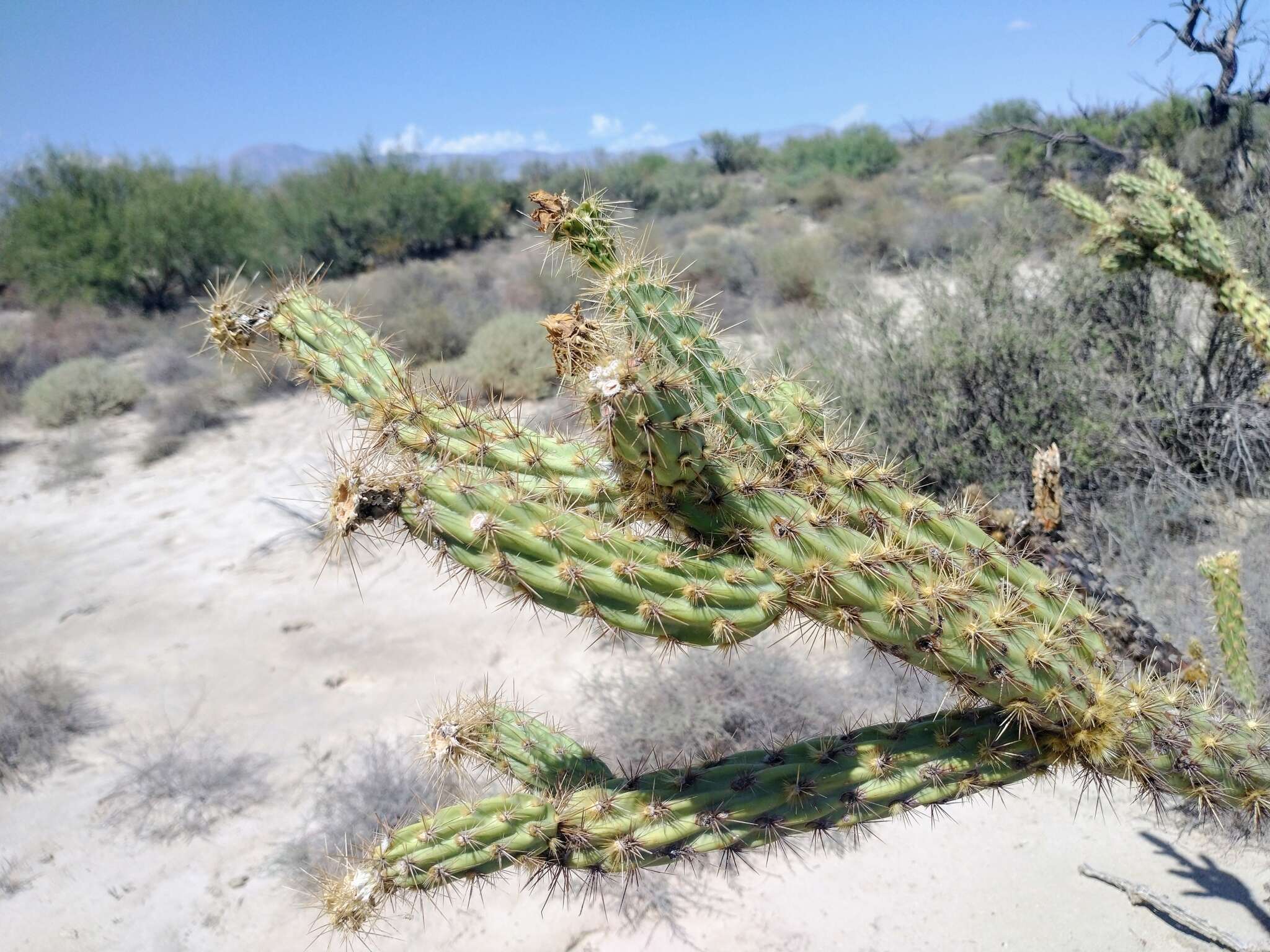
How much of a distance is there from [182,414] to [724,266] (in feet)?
28.4

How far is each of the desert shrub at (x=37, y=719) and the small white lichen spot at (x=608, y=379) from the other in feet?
16.3

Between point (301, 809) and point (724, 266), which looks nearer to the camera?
point (301, 809)

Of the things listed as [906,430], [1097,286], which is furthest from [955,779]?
[1097,286]

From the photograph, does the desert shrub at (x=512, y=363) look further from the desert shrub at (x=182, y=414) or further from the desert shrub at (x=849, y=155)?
the desert shrub at (x=849, y=155)

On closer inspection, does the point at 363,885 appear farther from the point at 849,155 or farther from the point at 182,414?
the point at 849,155

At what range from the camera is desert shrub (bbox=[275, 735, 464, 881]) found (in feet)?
12.5

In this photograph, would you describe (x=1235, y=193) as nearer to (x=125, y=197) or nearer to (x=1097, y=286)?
(x=1097, y=286)

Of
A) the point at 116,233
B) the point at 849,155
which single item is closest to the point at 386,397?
the point at 116,233

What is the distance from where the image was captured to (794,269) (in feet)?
39.3

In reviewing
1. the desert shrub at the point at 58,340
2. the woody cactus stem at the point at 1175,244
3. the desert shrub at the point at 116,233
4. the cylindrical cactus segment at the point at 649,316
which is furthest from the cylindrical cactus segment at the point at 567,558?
the desert shrub at the point at 116,233

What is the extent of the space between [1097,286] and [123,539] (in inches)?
354

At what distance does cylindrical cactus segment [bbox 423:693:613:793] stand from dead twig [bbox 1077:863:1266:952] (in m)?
2.12

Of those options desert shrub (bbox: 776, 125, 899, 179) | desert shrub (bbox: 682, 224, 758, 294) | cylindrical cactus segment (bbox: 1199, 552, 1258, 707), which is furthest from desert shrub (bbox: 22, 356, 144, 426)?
desert shrub (bbox: 776, 125, 899, 179)

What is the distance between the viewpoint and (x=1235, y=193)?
25.1 ft
